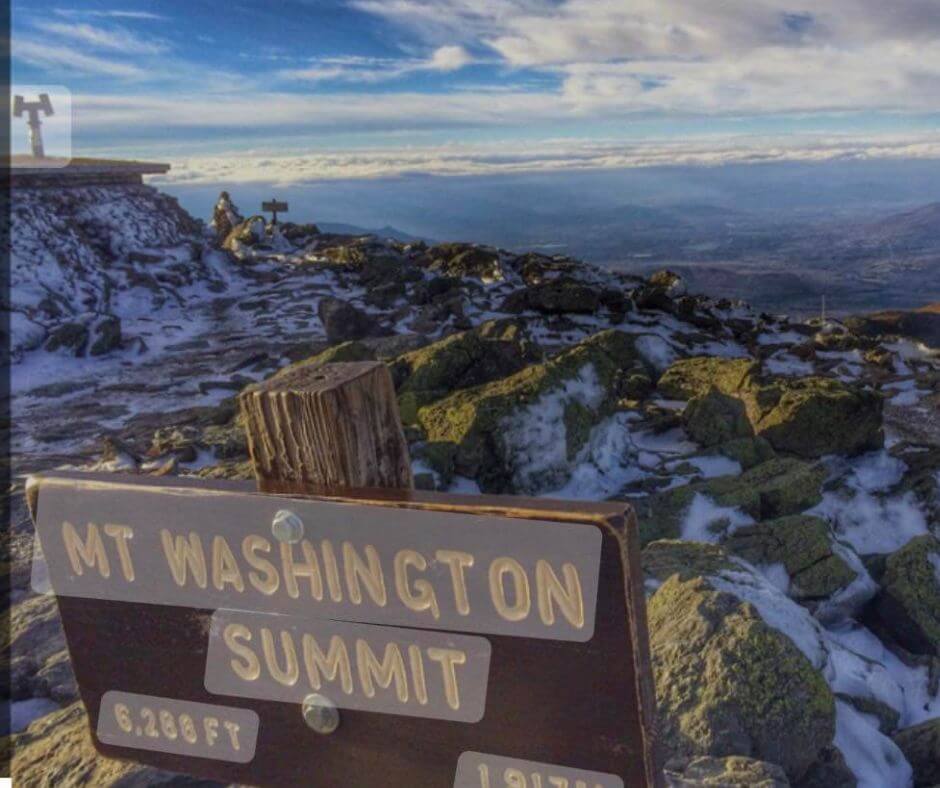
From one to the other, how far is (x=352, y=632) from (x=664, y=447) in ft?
22.0

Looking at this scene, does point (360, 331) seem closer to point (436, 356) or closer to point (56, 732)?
point (436, 356)

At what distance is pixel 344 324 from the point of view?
1514cm

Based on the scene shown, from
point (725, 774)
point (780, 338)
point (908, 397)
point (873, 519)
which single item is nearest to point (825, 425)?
point (873, 519)

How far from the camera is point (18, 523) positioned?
7.77 m

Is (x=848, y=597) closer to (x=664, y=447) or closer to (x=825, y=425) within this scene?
(x=825, y=425)

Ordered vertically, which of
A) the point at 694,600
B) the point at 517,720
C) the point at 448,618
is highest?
the point at 448,618

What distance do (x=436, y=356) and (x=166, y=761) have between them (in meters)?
6.86

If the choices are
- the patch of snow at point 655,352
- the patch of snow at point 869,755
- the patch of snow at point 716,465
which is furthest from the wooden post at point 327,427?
the patch of snow at point 655,352

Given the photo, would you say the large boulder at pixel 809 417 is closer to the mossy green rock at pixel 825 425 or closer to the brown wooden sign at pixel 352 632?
the mossy green rock at pixel 825 425

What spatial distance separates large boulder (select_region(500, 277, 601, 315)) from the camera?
16.6 m

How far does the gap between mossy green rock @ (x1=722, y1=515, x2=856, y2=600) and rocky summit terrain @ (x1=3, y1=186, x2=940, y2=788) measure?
20 mm

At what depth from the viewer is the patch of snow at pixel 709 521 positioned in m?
5.62

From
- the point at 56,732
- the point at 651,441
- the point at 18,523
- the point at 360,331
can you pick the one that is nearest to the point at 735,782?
the point at 56,732

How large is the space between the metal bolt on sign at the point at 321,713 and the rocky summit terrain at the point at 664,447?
148 cm
